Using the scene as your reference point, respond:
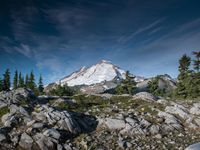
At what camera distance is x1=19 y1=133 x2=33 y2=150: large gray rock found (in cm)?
1734

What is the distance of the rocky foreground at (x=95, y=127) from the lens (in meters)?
18.2

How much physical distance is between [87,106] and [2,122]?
11588mm

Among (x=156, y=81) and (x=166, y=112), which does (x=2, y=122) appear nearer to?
(x=166, y=112)

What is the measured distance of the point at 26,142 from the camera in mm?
17656

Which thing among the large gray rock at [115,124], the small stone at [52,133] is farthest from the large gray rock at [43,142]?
the large gray rock at [115,124]

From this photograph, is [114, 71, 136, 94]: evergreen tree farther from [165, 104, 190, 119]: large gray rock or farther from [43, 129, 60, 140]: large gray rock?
[43, 129, 60, 140]: large gray rock

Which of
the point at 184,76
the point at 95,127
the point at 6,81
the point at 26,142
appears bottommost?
the point at 26,142

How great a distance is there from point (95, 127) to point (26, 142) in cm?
716

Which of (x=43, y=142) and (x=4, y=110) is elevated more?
(x=4, y=110)

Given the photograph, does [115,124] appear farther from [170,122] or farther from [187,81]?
[187,81]

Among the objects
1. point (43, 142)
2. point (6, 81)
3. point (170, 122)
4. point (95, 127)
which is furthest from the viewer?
point (6, 81)

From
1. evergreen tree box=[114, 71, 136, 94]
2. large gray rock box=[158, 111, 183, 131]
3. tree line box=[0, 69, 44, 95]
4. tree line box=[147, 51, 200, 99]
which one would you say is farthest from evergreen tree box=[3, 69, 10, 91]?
large gray rock box=[158, 111, 183, 131]

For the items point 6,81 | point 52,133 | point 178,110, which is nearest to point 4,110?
point 52,133

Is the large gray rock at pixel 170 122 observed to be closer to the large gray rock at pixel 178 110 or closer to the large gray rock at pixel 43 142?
the large gray rock at pixel 178 110
